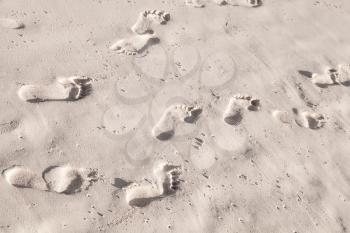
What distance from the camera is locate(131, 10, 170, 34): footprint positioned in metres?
2.78

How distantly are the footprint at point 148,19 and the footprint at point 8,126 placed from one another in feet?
3.02

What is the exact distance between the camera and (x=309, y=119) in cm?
254

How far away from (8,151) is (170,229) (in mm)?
810

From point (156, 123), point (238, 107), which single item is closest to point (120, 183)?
point (156, 123)

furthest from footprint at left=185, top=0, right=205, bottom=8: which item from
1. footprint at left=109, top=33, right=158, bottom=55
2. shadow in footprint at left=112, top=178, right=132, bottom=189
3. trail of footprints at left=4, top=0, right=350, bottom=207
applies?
shadow in footprint at left=112, top=178, right=132, bottom=189

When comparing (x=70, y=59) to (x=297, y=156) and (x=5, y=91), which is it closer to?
(x=5, y=91)

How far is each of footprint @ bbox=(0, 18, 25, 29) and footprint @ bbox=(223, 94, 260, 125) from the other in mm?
1251

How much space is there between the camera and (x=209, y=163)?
2.27 metres

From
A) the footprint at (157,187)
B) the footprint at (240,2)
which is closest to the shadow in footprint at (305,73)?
the footprint at (240,2)

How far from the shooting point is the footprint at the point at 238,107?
2.46m

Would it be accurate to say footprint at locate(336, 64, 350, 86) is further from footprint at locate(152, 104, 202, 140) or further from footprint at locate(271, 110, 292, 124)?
footprint at locate(152, 104, 202, 140)

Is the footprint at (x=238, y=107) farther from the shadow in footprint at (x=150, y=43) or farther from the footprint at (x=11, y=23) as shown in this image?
the footprint at (x=11, y=23)

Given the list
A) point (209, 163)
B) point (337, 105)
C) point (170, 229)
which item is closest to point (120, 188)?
point (170, 229)

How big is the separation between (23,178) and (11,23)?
103 centimetres
